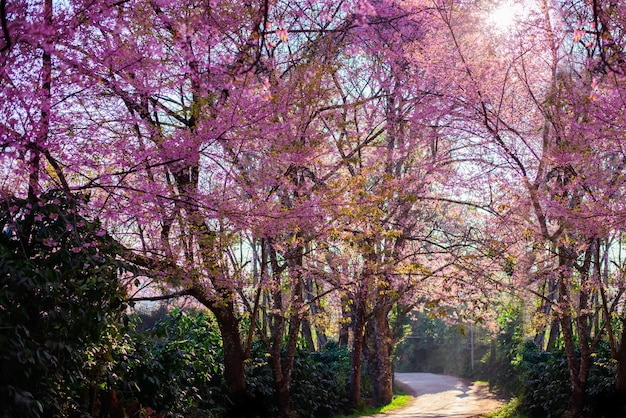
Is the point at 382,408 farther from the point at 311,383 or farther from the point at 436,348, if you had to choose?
the point at 436,348

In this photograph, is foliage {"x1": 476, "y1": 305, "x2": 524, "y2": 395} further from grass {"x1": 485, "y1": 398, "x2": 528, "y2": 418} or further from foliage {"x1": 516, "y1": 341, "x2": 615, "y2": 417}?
foliage {"x1": 516, "y1": 341, "x2": 615, "y2": 417}

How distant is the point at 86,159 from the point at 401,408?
10896 millimetres

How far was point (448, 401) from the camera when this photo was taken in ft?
52.9

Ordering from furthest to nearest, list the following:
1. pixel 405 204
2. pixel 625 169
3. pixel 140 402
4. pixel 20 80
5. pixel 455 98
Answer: pixel 405 204, pixel 455 98, pixel 625 169, pixel 140 402, pixel 20 80

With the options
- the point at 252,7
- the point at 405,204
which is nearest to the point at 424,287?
the point at 405,204

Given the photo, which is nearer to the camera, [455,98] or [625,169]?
[625,169]

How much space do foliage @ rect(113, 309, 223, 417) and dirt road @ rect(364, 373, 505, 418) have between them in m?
4.98

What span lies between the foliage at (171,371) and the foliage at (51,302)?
90 cm

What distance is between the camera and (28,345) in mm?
4289

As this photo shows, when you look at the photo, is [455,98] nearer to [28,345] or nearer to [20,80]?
[20,80]

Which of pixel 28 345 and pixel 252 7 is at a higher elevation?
pixel 252 7

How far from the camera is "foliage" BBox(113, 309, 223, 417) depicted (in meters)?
6.70

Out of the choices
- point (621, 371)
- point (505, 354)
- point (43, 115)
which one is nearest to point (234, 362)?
point (43, 115)

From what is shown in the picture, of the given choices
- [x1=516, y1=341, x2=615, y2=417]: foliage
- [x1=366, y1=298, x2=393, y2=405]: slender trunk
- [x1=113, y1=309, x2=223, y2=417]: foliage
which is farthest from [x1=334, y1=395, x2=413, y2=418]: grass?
[x1=113, y1=309, x2=223, y2=417]: foliage
